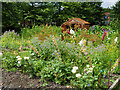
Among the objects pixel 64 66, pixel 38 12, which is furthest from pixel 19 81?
pixel 38 12

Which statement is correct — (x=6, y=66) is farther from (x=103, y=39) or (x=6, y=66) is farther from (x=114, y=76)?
(x=103, y=39)

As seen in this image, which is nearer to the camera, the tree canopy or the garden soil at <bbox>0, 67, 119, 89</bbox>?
the garden soil at <bbox>0, 67, 119, 89</bbox>

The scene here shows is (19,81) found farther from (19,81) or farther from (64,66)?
(64,66)

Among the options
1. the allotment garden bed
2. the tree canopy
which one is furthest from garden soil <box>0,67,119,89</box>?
the tree canopy

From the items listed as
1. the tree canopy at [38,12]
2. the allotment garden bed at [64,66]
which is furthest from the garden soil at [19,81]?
the tree canopy at [38,12]

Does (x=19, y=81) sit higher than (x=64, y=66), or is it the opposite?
(x=64, y=66)

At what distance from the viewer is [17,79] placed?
2996 millimetres

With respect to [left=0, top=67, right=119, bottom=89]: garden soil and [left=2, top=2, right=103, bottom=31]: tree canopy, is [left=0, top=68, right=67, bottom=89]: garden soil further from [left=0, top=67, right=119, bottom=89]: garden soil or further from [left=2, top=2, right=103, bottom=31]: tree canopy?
[left=2, top=2, right=103, bottom=31]: tree canopy

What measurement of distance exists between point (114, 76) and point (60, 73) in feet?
4.22

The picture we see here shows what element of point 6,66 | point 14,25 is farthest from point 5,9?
point 6,66

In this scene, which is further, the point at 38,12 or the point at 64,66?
the point at 38,12

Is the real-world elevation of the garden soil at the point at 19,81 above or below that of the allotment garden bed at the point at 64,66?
below

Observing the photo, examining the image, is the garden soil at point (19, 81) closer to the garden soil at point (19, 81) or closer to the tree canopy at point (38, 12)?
the garden soil at point (19, 81)

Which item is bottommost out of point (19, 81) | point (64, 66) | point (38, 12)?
point (19, 81)
